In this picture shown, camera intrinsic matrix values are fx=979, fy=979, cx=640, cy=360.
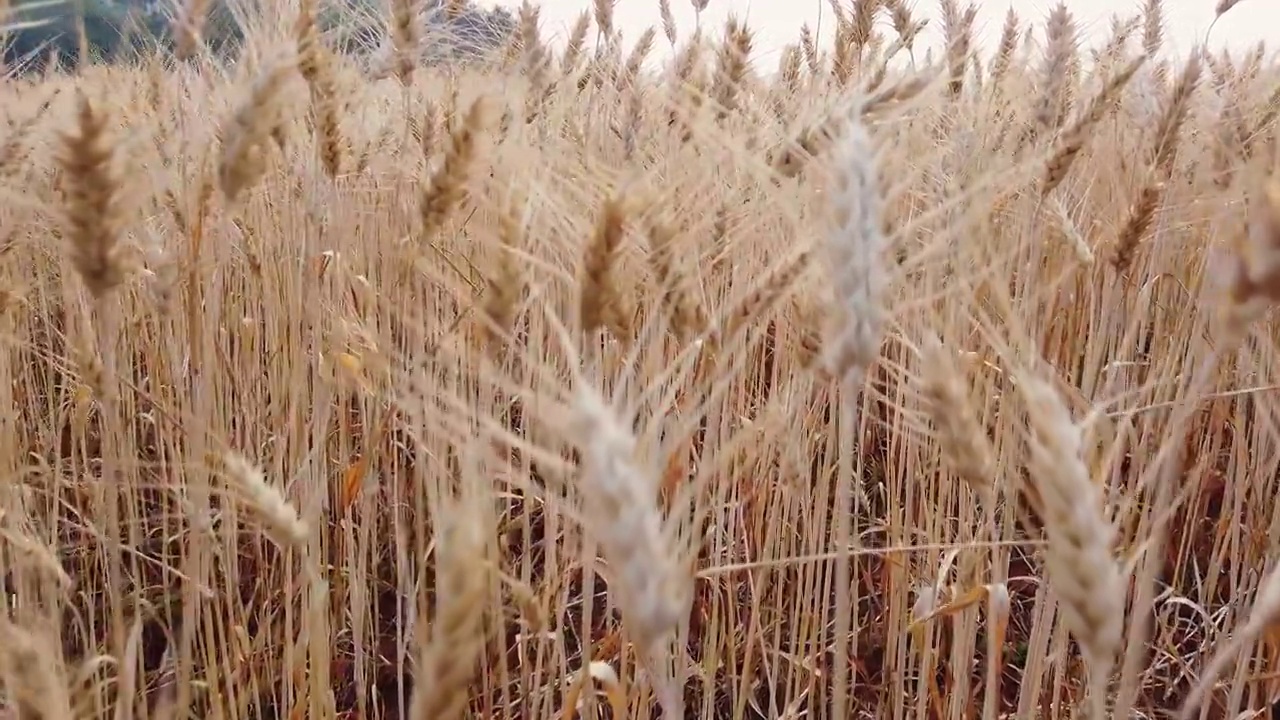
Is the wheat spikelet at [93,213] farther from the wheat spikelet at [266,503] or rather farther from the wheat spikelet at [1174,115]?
the wheat spikelet at [1174,115]

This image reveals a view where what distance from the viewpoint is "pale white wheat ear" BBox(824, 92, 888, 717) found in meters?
0.66

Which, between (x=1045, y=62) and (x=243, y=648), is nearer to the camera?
(x=243, y=648)

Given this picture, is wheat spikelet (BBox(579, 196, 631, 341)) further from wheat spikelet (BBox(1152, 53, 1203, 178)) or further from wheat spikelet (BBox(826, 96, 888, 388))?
wheat spikelet (BBox(1152, 53, 1203, 178))

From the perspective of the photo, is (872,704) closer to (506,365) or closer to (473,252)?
(506,365)

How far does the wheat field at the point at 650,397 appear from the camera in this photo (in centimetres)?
68

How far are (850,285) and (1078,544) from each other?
0.73 feet

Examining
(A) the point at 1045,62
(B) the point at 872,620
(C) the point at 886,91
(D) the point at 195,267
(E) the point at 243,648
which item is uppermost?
(A) the point at 1045,62

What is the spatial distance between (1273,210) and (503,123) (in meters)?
1.93

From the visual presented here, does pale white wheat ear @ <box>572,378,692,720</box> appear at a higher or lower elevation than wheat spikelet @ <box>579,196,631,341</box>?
lower

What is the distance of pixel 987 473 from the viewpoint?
0.71 metres

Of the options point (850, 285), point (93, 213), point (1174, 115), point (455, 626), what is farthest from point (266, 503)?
point (1174, 115)

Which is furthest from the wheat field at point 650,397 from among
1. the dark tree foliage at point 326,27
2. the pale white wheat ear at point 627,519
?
the dark tree foliage at point 326,27

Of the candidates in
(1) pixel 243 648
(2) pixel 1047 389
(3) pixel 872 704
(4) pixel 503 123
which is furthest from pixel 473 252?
(2) pixel 1047 389

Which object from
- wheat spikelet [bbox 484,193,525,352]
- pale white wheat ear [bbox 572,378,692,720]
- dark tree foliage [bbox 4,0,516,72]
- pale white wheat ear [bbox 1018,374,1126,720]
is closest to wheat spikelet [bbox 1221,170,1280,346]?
pale white wheat ear [bbox 1018,374,1126,720]
